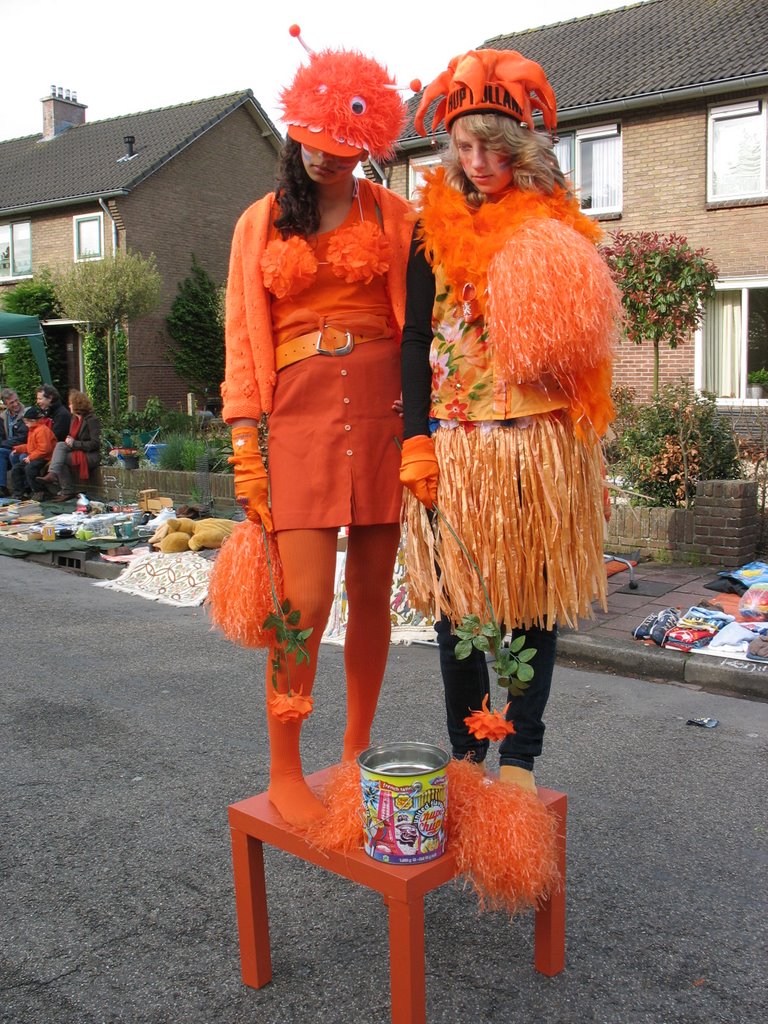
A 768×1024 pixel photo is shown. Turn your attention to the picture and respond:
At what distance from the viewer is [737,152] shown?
14.9m

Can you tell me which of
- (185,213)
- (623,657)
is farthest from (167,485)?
(185,213)

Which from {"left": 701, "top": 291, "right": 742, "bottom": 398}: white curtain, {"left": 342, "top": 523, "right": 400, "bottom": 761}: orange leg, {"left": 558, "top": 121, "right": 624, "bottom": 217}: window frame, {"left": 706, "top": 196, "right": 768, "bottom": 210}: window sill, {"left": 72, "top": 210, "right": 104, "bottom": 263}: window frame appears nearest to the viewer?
{"left": 342, "top": 523, "right": 400, "bottom": 761}: orange leg

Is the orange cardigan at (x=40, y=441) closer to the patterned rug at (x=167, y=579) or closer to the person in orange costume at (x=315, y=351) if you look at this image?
the patterned rug at (x=167, y=579)

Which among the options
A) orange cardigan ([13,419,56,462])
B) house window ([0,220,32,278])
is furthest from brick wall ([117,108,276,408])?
orange cardigan ([13,419,56,462])

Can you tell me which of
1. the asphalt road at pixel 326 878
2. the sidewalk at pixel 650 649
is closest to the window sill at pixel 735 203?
the sidewalk at pixel 650 649

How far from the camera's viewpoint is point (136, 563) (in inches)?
324

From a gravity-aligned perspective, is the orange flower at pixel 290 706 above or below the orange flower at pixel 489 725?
below

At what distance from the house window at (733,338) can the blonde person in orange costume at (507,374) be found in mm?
13864

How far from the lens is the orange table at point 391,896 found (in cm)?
199

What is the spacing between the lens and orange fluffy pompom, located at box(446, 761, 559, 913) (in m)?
2.11

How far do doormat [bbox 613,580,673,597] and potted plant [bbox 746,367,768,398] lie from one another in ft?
31.5

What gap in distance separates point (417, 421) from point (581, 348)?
438 mm

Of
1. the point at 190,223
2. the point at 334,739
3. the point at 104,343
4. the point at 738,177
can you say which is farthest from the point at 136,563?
the point at 190,223

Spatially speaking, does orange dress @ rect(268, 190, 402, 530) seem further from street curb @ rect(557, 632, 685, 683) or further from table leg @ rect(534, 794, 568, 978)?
street curb @ rect(557, 632, 685, 683)
